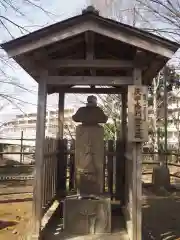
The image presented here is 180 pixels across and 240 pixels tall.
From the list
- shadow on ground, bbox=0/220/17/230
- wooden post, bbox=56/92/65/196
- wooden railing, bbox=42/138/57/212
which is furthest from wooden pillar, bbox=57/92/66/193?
shadow on ground, bbox=0/220/17/230

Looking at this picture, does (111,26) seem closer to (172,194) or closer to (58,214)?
(58,214)

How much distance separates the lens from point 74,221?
5035 millimetres

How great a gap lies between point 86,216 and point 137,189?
1075 millimetres

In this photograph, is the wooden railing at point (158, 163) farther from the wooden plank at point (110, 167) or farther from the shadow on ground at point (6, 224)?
the shadow on ground at point (6, 224)

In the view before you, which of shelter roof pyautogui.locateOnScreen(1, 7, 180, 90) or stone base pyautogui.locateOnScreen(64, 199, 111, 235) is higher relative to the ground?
shelter roof pyautogui.locateOnScreen(1, 7, 180, 90)

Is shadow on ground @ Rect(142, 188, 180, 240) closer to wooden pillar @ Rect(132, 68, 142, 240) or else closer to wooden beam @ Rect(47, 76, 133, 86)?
wooden pillar @ Rect(132, 68, 142, 240)

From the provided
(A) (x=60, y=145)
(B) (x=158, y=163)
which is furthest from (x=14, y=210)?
(B) (x=158, y=163)

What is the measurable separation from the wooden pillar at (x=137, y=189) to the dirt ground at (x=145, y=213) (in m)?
0.83

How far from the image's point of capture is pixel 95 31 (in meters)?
4.40

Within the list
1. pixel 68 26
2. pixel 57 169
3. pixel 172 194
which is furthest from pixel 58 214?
pixel 172 194

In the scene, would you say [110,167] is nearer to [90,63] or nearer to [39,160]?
[39,160]

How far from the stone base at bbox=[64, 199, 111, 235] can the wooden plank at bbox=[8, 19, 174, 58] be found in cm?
262

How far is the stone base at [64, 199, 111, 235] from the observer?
16.4ft

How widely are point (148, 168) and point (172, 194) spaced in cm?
734
